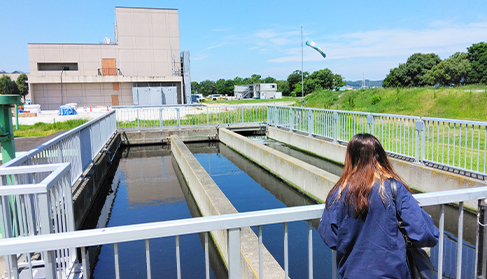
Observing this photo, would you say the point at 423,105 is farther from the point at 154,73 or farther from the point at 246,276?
the point at 154,73

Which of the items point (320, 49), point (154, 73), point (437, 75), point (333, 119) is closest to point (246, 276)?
point (333, 119)

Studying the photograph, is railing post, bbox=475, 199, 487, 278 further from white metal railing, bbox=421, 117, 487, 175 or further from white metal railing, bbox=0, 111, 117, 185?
white metal railing, bbox=421, 117, 487, 175

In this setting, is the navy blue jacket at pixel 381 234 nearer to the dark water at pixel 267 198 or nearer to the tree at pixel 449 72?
the dark water at pixel 267 198

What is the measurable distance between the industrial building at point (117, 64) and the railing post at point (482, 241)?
48.5 m

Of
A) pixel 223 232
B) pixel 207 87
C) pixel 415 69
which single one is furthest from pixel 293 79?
pixel 223 232

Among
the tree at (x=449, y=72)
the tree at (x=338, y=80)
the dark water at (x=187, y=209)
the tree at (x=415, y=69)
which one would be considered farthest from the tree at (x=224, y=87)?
the dark water at (x=187, y=209)

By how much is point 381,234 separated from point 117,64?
59.4 m

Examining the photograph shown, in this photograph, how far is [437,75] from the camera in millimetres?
67250

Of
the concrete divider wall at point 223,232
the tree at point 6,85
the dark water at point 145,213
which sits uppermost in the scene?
the tree at point 6,85

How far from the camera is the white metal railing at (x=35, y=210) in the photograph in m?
2.88

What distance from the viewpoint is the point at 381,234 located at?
2.06 metres

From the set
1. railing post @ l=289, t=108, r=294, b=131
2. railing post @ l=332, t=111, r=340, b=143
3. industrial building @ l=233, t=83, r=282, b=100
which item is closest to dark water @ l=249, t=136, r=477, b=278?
railing post @ l=332, t=111, r=340, b=143

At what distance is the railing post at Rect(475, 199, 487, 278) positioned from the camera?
2619 mm

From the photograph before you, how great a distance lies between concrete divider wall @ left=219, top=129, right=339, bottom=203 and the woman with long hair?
507cm
